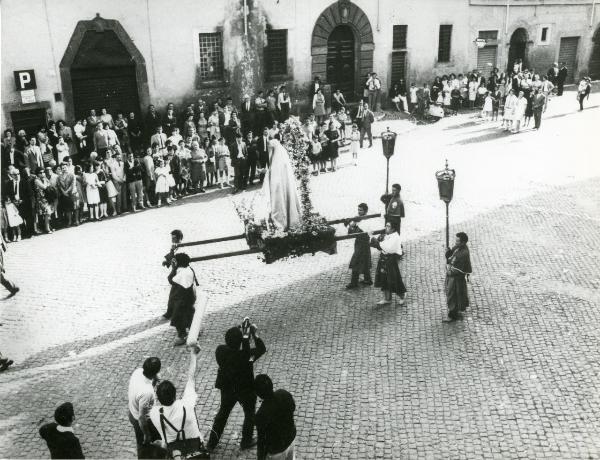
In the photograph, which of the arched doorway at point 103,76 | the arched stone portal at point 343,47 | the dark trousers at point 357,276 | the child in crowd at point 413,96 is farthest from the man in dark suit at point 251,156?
the child in crowd at point 413,96

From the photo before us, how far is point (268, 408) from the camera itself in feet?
21.5

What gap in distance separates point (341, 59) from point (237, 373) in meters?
22.3

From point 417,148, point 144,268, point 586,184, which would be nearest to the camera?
point 144,268

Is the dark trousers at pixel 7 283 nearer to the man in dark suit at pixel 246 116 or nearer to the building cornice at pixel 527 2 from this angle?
the man in dark suit at pixel 246 116

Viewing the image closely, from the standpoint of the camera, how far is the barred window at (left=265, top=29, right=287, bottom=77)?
25.2 metres

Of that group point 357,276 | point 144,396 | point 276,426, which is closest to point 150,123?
point 357,276

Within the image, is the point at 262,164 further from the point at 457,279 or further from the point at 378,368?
the point at 378,368

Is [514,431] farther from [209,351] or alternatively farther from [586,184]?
[586,184]

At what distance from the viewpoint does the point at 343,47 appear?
27.5m

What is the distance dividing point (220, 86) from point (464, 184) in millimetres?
10387

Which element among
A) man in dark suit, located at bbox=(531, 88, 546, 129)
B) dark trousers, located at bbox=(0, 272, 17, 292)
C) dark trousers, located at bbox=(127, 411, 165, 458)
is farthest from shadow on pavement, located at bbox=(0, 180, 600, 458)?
man in dark suit, located at bbox=(531, 88, 546, 129)

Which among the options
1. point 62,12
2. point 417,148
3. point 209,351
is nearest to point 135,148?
point 62,12

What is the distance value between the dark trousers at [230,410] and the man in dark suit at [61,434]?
5.80ft

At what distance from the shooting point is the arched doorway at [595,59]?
36.0 m
